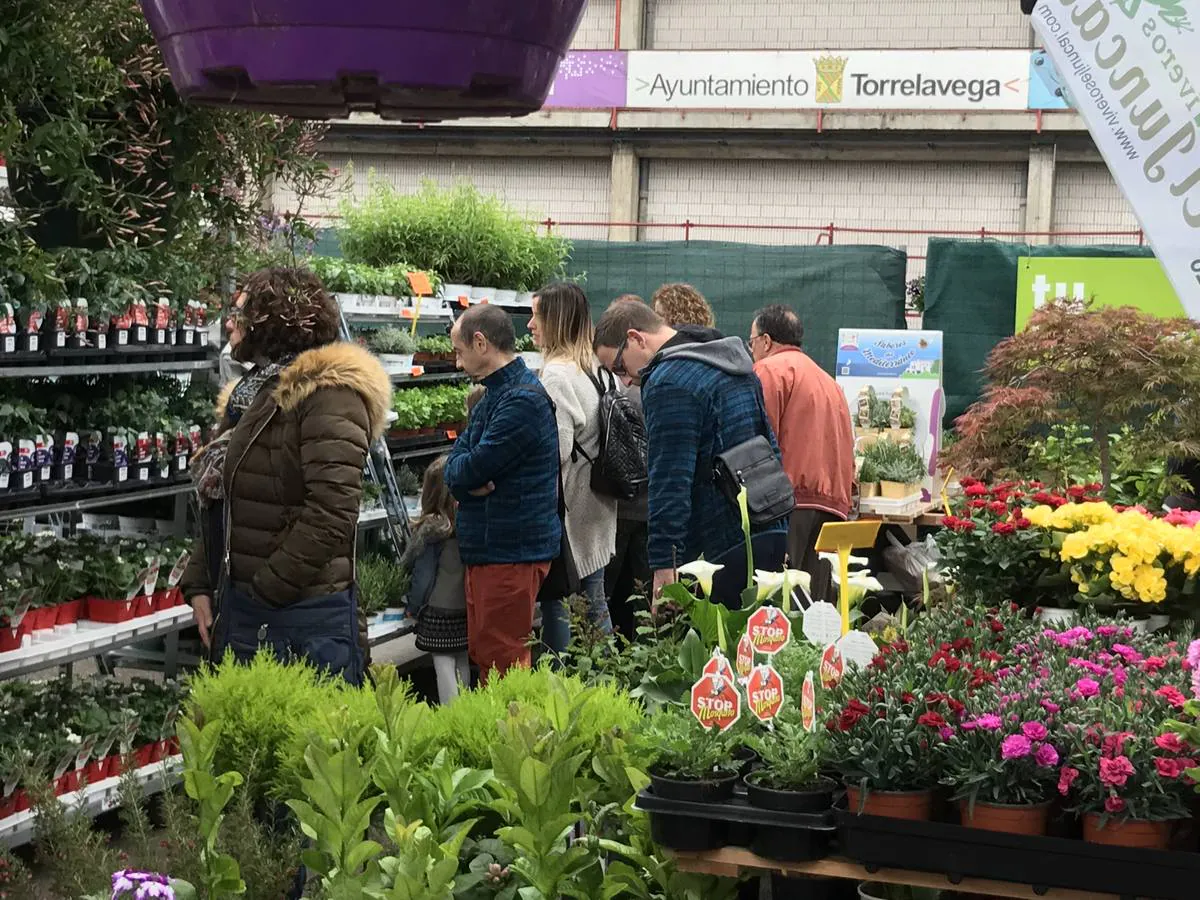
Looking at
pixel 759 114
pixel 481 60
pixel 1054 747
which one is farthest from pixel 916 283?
pixel 481 60

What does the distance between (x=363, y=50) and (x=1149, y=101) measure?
65.8 inches

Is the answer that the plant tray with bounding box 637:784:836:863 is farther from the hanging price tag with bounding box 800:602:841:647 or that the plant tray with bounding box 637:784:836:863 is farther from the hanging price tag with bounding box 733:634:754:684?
the hanging price tag with bounding box 800:602:841:647

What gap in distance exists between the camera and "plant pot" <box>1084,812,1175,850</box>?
1834 millimetres

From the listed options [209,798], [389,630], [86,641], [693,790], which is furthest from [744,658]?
[389,630]

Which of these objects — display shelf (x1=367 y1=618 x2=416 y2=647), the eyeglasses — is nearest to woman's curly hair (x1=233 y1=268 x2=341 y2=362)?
the eyeglasses

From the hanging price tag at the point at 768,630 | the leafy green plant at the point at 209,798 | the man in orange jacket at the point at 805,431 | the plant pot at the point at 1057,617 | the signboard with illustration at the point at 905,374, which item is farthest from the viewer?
the signboard with illustration at the point at 905,374

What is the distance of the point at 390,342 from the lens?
251 inches

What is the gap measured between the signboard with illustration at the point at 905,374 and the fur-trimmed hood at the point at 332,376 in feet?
14.7

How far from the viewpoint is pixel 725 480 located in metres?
4.11

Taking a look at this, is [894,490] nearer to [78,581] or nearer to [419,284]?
[419,284]

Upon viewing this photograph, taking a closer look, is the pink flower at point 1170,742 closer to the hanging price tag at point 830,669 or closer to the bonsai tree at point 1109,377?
the hanging price tag at point 830,669

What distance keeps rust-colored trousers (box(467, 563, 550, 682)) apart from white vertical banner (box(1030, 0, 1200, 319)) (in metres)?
2.69

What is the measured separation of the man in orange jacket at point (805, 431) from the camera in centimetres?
533

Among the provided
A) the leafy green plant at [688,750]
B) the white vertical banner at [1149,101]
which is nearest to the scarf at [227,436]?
the leafy green plant at [688,750]
